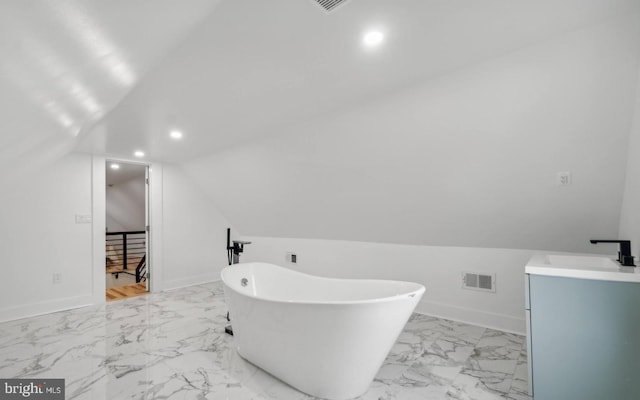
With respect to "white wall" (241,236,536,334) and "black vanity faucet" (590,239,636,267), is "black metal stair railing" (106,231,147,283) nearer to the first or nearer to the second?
"white wall" (241,236,536,334)

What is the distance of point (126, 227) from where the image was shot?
7.93m

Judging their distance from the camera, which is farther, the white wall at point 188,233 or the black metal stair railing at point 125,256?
the black metal stair railing at point 125,256

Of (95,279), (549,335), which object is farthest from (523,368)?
(95,279)

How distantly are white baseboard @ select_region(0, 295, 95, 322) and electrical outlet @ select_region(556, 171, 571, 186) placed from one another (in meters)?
5.11

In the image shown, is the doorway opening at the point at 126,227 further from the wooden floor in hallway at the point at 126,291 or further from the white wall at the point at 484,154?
the white wall at the point at 484,154

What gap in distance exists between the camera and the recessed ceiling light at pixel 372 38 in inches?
61.4

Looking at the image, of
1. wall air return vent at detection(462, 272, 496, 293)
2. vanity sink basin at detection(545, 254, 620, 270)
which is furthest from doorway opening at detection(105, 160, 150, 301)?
vanity sink basin at detection(545, 254, 620, 270)

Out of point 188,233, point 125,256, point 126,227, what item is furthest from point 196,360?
point 126,227

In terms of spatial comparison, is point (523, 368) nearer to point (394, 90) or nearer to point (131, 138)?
point (394, 90)

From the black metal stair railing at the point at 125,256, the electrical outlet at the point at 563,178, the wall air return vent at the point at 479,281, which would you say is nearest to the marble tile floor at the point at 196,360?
the wall air return vent at the point at 479,281

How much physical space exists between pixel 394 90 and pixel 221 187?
3.13m

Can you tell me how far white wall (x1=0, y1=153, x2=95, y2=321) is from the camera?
11.0 ft

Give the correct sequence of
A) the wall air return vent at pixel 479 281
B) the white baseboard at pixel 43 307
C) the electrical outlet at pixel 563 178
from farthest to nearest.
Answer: the white baseboard at pixel 43 307 < the wall air return vent at pixel 479 281 < the electrical outlet at pixel 563 178

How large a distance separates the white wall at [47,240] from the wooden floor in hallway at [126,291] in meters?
0.48
